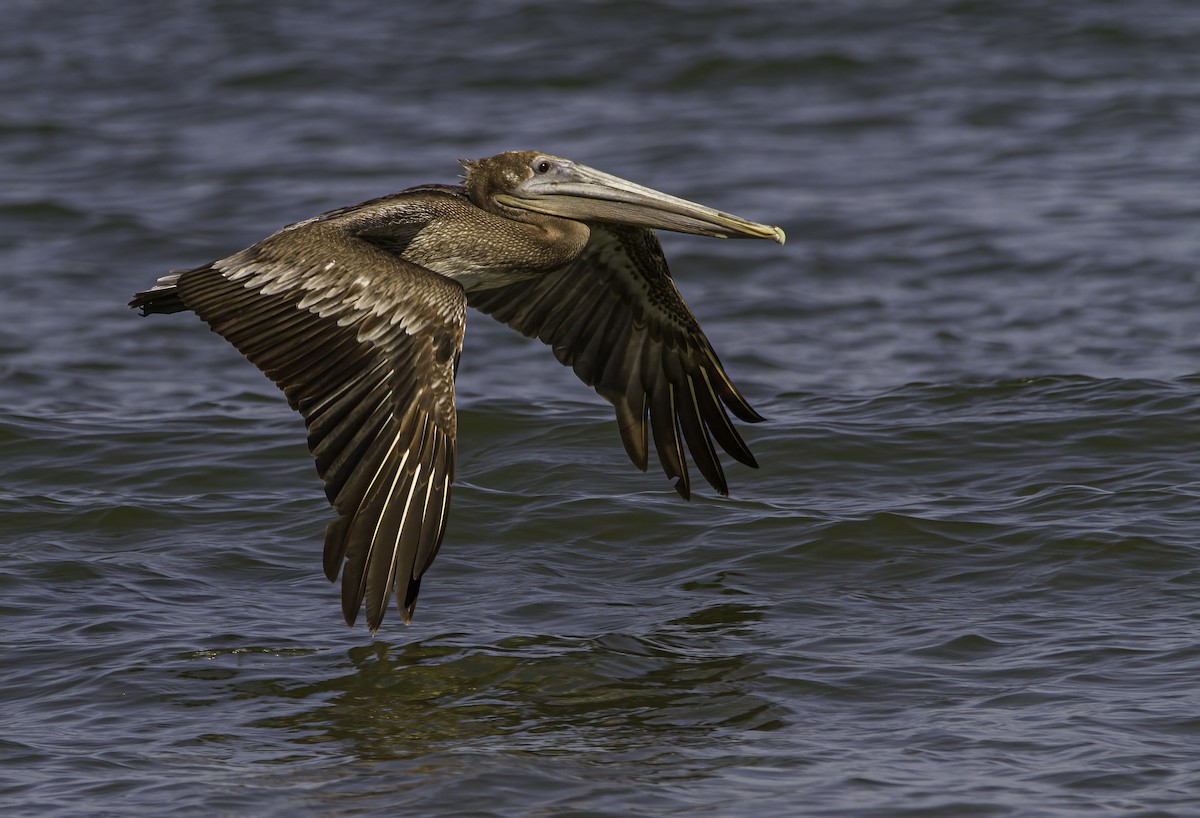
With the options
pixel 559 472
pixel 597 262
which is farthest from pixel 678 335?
pixel 559 472

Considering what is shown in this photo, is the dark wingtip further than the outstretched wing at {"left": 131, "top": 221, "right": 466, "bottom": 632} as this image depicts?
→ Yes

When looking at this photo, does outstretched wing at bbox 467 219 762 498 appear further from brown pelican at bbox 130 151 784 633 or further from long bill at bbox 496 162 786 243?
long bill at bbox 496 162 786 243

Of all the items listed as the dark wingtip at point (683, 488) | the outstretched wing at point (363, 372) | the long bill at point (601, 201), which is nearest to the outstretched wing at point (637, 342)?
the dark wingtip at point (683, 488)

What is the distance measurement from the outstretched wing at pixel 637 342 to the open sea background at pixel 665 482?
1.36 ft

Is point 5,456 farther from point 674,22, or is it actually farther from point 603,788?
point 674,22

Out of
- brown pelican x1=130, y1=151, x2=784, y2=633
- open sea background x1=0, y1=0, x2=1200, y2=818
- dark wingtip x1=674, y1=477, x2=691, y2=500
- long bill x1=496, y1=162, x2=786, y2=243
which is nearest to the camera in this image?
open sea background x1=0, y1=0, x2=1200, y2=818

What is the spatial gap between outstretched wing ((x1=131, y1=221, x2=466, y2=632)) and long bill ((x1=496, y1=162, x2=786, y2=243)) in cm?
95

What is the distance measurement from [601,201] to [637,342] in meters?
0.82

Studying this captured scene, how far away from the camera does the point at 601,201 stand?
7.30m

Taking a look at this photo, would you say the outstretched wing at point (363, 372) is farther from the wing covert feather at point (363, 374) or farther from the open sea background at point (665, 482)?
the open sea background at point (665, 482)

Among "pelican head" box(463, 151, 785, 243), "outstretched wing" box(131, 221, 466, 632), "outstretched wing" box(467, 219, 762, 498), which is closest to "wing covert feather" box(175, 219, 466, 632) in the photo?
"outstretched wing" box(131, 221, 466, 632)

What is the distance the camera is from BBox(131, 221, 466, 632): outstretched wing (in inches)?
224

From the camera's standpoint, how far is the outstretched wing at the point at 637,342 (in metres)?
7.68

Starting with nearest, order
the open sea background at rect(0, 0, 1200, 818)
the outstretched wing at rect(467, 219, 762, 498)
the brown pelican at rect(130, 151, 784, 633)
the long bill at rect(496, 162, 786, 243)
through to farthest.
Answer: the open sea background at rect(0, 0, 1200, 818) < the brown pelican at rect(130, 151, 784, 633) < the long bill at rect(496, 162, 786, 243) < the outstretched wing at rect(467, 219, 762, 498)
